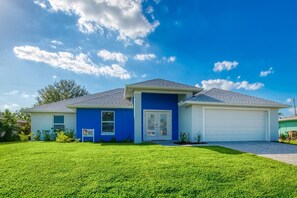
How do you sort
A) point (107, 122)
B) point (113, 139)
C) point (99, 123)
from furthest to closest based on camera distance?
point (107, 122)
point (99, 123)
point (113, 139)

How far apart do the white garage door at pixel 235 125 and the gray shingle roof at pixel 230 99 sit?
66cm

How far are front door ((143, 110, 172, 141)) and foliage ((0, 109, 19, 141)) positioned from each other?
1379 cm

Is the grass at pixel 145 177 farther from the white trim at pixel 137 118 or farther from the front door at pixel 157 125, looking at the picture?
the front door at pixel 157 125

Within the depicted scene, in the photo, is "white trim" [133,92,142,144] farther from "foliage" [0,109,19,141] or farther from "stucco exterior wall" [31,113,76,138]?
"foliage" [0,109,19,141]

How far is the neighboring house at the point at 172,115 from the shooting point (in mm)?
13320

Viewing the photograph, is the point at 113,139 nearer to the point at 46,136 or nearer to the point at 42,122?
the point at 46,136

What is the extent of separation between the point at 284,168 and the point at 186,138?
685 cm

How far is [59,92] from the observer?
43.1 metres

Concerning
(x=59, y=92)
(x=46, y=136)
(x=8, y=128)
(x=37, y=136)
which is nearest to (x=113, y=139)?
(x=46, y=136)

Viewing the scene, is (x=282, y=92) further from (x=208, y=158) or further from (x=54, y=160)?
(x=54, y=160)

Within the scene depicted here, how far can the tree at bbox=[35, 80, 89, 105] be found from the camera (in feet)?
139

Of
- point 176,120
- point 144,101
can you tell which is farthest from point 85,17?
point 176,120

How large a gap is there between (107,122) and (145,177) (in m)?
10.5

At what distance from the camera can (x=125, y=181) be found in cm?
541
